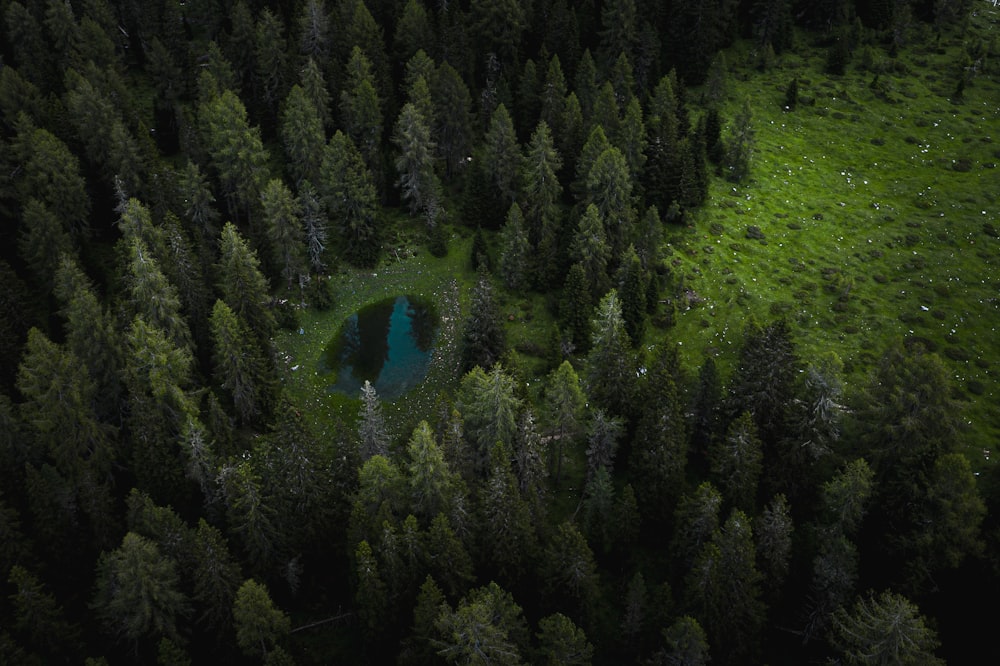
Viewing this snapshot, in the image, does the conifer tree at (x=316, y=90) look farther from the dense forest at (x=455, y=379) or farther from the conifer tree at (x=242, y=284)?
the conifer tree at (x=242, y=284)

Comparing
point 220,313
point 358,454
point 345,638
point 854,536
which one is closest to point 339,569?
point 345,638

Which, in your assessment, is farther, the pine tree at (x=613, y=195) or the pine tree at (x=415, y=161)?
the pine tree at (x=415, y=161)

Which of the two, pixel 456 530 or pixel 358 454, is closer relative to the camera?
pixel 456 530

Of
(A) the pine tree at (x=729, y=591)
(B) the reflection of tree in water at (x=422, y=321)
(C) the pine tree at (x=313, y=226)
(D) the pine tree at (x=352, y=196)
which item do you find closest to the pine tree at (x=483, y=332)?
(B) the reflection of tree in water at (x=422, y=321)

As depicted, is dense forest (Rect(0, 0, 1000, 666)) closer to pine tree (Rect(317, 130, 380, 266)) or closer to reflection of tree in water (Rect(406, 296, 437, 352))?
pine tree (Rect(317, 130, 380, 266))

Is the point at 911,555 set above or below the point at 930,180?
below

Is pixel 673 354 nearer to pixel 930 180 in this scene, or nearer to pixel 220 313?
pixel 220 313

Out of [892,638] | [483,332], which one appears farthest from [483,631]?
[483,332]
